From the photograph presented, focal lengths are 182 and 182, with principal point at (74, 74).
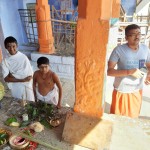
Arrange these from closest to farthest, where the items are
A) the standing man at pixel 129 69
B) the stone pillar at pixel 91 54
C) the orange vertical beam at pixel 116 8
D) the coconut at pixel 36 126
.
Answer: the stone pillar at pixel 91 54 < the coconut at pixel 36 126 < the standing man at pixel 129 69 < the orange vertical beam at pixel 116 8

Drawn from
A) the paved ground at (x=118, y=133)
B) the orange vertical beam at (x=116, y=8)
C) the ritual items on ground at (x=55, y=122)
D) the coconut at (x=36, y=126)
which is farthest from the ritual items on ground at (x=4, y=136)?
the orange vertical beam at (x=116, y=8)

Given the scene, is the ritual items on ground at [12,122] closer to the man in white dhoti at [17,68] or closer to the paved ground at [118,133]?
the paved ground at [118,133]

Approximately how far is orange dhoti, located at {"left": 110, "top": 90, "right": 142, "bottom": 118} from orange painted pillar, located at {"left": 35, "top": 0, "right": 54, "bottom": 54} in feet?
10.8

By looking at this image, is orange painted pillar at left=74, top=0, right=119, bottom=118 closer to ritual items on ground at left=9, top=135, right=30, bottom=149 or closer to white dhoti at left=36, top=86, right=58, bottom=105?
ritual items on ground at left=9, top=135, right=30, bottom=149

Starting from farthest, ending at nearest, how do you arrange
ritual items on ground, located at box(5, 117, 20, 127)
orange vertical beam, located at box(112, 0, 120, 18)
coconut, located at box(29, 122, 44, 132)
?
orange vertical beam, located at box(112, 0, 120, 18), ritual items on ground, located at box(5, 117, 20, 127), coconut, located at box(29, 122, 44, 132)

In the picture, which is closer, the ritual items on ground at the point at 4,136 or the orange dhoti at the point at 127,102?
the ritual items on ground at the point at 4,136

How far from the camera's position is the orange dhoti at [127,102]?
2791mm

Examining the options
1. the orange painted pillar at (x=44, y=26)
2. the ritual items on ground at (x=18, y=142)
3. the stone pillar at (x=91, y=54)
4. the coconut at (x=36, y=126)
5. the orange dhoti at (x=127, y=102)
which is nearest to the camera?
the stone pillar at (x=91, y=54)

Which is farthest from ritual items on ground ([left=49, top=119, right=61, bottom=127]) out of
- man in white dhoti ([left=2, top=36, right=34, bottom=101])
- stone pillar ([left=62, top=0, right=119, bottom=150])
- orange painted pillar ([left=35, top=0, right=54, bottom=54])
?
orange painted pillar ([left=35, top=0, right=54, bottom=54])

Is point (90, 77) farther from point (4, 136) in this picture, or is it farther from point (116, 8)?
point (116, 8)

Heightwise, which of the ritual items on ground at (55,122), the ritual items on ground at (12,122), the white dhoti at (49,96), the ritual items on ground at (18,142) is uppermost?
the ritual items on ground at (55,122)

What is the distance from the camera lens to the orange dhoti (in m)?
2.79

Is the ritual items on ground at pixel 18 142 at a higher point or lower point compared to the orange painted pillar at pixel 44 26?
lower

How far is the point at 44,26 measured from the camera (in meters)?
5.43
